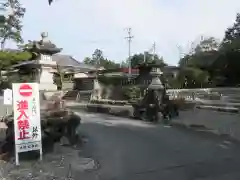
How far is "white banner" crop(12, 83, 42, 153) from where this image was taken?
22.2 ft

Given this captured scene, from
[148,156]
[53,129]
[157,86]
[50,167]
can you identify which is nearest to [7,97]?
[53,129]

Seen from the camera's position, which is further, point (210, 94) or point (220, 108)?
point (210, 94)

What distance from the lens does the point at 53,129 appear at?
8.54 meters

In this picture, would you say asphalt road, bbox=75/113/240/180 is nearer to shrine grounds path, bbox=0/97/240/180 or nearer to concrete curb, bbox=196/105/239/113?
shrine grounds path, bbox=0/97/240/180

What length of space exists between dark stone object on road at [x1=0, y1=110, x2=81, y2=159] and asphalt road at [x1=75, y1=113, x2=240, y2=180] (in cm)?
57

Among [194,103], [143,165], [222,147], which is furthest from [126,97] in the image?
[143,165]

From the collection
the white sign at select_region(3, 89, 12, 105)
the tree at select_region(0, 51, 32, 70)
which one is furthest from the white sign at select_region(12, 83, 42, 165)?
the tree at select_region(0, 51, 32, 70)

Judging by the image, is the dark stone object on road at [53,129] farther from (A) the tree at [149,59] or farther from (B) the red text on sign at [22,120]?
(A) the tree at [149,59]

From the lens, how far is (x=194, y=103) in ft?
50.7

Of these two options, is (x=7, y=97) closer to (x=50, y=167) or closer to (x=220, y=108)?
(x=50, y=167)

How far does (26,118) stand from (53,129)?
168 cm

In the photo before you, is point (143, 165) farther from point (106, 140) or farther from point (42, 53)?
point (42, 53)

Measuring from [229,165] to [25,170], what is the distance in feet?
13.4

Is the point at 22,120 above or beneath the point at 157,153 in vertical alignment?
above
